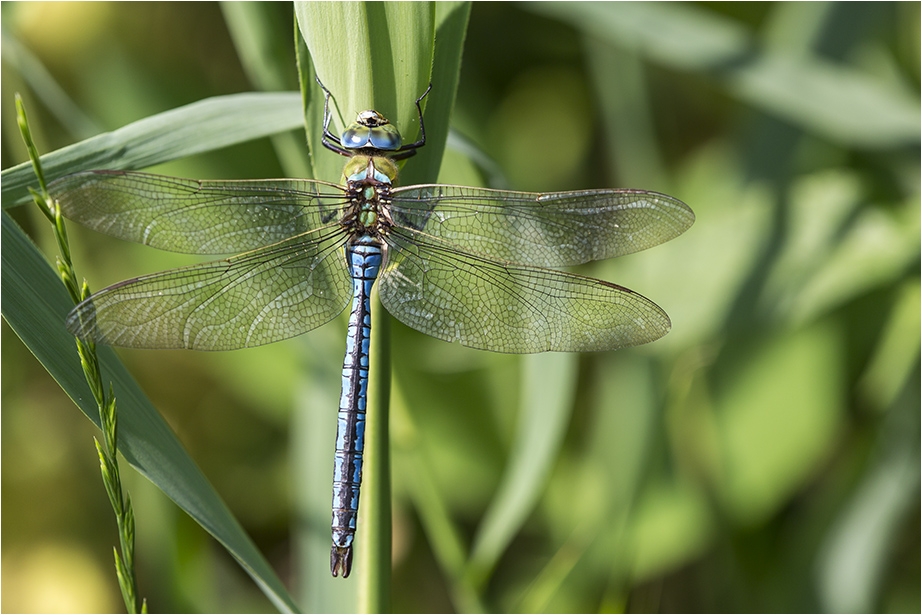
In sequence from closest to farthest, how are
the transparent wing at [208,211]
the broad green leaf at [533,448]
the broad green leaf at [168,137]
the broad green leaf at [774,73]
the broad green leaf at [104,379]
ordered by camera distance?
the broad green leaf at [104,379] < the broad green leaf at [168,137] < the transparent wing at [208,211] < the broad green leaf at [533,448] < the broad green leaf at [774,73]

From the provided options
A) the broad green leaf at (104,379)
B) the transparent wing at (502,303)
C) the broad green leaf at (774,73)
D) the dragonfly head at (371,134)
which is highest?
the broad green leaf at (774,73)

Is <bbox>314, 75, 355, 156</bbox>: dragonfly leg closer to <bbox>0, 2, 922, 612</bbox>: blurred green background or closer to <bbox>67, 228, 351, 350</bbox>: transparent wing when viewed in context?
<bbox>67, 228, 351, 350</bbox>: transparent wing

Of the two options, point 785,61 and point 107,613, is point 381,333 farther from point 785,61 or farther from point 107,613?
point 107,613

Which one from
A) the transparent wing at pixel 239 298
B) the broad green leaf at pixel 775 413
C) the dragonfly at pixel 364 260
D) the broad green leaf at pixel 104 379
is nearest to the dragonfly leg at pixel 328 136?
the dragonfly at pixel 364 260

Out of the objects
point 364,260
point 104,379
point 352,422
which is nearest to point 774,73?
point 364,260

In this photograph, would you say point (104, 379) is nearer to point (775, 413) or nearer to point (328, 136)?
point (328, 136)

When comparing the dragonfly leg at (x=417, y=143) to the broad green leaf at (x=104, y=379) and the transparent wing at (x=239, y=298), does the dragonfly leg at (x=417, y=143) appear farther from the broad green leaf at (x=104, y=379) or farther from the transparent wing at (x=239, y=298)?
the broad green leaf at (x=104, y=379)
